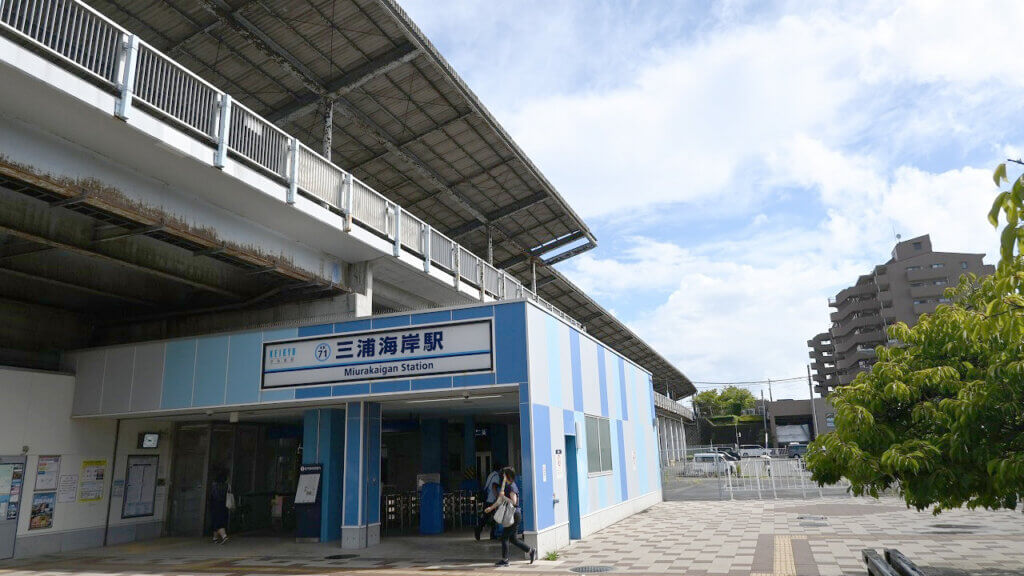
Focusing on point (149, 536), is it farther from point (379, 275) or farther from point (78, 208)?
point (78, 208)

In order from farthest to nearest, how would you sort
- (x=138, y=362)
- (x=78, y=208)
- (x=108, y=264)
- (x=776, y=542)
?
(x=138, y=362) → (x=108, y=264) → (x=776, y=542) → (x=78, y=208)

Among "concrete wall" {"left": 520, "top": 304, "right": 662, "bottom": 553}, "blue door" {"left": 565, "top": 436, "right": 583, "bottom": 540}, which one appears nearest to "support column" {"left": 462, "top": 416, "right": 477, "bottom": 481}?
"concrete wall" {"left": 520, "top": 304, "right": 662, "bottom": 553}

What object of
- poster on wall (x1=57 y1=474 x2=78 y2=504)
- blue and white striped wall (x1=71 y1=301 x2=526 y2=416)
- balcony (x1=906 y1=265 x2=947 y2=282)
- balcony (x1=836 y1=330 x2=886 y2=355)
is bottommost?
poster on wall (x1=57 y1=474 x2=78 y2=504)

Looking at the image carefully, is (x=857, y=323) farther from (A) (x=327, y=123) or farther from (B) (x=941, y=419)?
(B) (x=941, y=419)

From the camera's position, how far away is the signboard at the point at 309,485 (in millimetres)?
14977

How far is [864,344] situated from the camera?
91500 millimetres

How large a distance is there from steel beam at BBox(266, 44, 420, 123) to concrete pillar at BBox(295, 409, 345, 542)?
307 inches

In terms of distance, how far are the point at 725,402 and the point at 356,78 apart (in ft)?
356

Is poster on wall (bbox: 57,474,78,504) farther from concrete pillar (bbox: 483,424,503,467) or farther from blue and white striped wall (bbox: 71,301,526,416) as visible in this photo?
concrete pillar (bbox: 483,424,503,467)

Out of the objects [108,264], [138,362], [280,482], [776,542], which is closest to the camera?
[776,542]

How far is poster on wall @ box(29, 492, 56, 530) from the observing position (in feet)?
48.3

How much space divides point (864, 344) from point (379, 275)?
9096 centimetres

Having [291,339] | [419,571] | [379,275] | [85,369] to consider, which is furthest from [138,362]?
[419,571]

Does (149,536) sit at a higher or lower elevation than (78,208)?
lower
